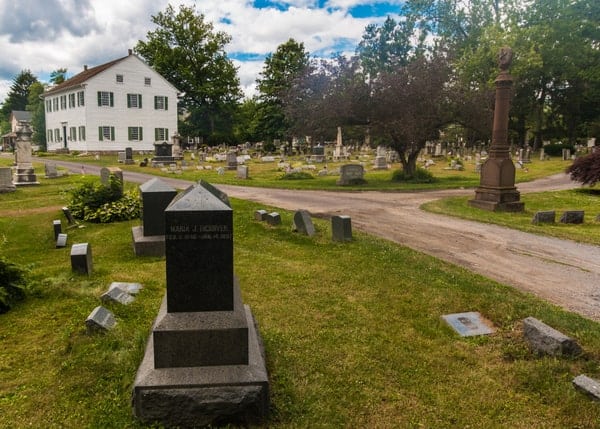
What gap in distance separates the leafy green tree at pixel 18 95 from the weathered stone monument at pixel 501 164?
101m

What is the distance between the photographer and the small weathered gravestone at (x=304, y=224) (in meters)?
10.7

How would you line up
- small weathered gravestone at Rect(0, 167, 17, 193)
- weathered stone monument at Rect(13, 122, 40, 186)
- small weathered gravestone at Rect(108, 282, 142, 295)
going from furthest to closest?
weathered stone monument at Rect(13, 122, 40, 186)
small weathered gravestone at Rect(0, 167, 17, 193)
small weathered gravestone at Rect(108, 282, 142, 295)

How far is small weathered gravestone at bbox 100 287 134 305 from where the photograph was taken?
618 centimetres

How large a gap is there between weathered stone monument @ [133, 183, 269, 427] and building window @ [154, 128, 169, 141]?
47.6 meters

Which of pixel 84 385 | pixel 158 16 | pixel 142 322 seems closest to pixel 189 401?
pixel 84 385

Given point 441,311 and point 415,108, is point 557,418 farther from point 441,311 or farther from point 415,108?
point 415,108

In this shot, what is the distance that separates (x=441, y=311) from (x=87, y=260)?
19.0ft

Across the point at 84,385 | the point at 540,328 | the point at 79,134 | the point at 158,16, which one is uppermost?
the point at 158,16

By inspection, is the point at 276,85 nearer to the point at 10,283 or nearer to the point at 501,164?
the point at 501,164

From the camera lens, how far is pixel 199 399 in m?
3.66

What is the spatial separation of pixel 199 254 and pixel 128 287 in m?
3.36

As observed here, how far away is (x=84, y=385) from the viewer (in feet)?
13.8

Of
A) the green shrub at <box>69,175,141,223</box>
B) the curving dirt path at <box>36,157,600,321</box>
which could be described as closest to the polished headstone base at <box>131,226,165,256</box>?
the green shrub at <box>69,175,141,223</box>

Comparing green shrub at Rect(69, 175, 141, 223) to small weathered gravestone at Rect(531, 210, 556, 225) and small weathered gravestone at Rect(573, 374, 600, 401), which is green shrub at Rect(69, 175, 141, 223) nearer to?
small weathered gravestone at Rect(573, 374, 600, 401)
